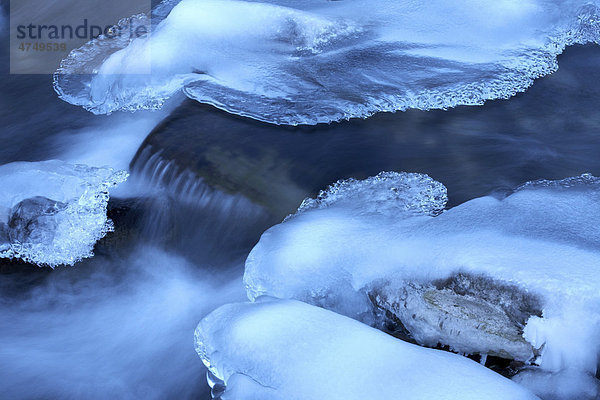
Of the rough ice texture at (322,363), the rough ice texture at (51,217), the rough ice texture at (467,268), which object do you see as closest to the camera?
the rough ice texture at (322,363)

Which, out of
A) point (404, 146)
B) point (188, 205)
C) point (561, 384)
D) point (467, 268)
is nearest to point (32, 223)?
point (188, 205)

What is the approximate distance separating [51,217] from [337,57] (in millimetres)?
2208

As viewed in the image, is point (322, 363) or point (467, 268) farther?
point (467, 268)

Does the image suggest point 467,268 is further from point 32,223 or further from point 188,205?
point 32,223

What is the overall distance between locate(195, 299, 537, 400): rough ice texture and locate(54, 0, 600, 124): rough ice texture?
1.87m

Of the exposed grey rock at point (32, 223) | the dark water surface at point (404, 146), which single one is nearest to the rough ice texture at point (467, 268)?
the dark water surface at point (404, 146)

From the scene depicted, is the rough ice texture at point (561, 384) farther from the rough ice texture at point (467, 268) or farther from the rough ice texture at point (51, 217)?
the rough ice texture at point (51, 217)

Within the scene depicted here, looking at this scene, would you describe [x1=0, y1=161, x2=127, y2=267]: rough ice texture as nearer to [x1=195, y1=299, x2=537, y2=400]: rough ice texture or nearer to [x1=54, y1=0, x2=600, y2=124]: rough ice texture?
[x1=54, y1=0, x2=600, y2=124]: rough ice texture

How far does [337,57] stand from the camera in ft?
15.5

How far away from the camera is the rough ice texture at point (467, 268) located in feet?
8.41

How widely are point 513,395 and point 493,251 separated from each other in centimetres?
71

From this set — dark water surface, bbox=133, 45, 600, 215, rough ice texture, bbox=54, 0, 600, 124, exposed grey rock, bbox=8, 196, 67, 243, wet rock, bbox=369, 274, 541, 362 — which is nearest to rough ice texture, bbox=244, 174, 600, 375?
wet rock, bbox=369, 274, 541, 362

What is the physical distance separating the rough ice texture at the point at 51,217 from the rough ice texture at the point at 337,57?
3.12 feet

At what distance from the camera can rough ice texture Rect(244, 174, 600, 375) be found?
2.56 meters
